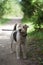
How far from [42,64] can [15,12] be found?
203 ft

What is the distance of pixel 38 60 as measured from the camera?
730 centimetres

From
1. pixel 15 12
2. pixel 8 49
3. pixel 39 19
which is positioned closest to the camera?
pixel 8 49

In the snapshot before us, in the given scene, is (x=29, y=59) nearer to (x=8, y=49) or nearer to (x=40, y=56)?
(x=40, y=56)

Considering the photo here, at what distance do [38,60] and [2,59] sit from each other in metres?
1.19

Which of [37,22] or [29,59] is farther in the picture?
[37,22]

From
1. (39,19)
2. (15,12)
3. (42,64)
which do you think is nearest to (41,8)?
(39,19)

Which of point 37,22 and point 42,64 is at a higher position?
point 37,22

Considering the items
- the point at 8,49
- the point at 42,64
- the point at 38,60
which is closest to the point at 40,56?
the point at 38,60

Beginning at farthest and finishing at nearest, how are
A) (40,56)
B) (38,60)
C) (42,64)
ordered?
(40,56)
(38,60)
(42,64)

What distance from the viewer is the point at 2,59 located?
7.50 m

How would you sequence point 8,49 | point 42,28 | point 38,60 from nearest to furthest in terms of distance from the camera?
point 38,60 → point 8,49 → point 42,28

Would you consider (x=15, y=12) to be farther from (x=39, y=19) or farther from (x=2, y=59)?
(x=2, y=59)

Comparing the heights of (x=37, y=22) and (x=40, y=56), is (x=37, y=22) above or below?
above

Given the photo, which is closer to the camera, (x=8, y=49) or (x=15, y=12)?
(x=8, y=49)
